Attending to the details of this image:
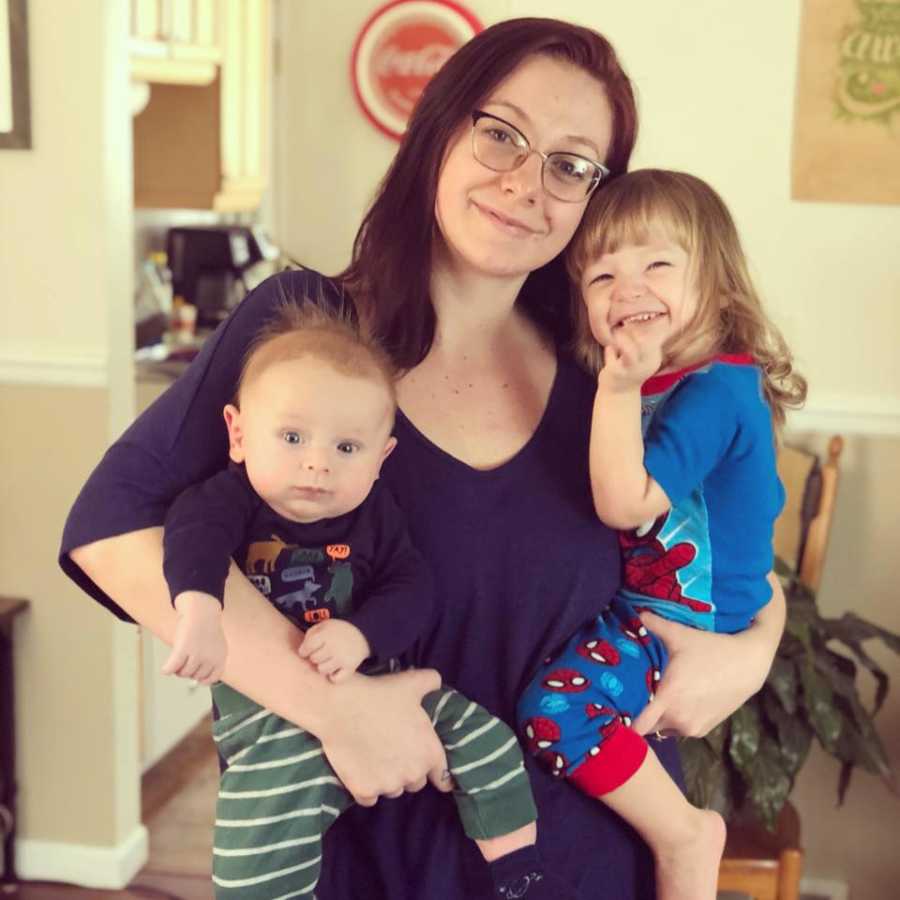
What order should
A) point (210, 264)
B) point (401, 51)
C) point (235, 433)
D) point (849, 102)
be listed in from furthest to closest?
point (210, 264), point (401, 51), point (849, 102), point (235, 433)

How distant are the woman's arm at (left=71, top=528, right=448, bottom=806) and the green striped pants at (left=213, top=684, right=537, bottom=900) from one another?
26 mm

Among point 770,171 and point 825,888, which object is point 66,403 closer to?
point 770,171

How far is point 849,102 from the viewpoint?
105 inches

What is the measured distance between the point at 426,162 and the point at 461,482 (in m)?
0.35

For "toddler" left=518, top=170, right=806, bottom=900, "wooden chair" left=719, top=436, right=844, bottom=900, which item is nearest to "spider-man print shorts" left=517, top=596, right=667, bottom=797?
"toddler" left=518, top=170, right=806, bottom=900

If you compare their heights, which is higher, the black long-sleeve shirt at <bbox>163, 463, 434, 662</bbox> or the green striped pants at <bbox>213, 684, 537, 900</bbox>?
the black long-sleeve shirt at <bbox>163, 463, 434, 662</bbox>

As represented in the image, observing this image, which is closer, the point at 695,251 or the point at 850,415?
the point at 695,251

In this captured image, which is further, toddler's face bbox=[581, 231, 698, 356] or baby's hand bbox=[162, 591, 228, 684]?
toddler's face bbox=[581, 231, 698, 356]

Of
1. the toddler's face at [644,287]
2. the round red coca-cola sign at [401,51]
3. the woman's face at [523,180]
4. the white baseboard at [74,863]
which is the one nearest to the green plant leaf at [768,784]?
the toddler's face at [644,287]

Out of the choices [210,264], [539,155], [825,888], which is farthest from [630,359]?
[210,264]

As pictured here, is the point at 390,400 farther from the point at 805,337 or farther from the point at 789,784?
the point at 805,337

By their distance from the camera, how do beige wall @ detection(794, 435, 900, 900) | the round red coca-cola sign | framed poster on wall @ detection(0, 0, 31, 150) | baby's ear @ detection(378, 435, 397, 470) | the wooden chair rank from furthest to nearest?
the round red coca-cola sign
beige wall @ detection(794, 435, 900, 900)
framed poster on wall @ detection(0, 0, 31, 150)
the wooden chair
baby's ear @ detection(378, 435, 397, 470)

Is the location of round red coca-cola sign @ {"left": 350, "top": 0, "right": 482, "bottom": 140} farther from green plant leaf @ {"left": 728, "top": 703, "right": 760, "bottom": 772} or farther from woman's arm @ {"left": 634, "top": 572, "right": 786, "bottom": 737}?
woman's arm @ {"left": 634, "top": 572, "right": 786, "bottom": 737}

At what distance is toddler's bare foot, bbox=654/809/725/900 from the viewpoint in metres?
1.27
